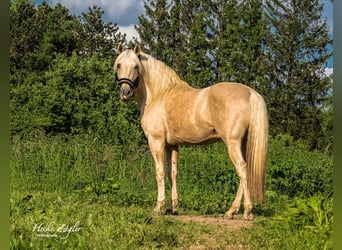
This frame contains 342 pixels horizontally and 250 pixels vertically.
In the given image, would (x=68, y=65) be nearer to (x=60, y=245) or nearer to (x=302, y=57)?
(x=302, y=57)

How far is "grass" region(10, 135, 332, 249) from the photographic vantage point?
4.81 meters

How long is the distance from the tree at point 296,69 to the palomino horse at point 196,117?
2.80 m

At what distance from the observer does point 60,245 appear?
4609 mm

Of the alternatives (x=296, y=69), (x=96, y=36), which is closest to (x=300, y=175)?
(x=296, y=69)

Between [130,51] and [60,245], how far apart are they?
9.07 feet

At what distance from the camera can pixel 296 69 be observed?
30.3 ft

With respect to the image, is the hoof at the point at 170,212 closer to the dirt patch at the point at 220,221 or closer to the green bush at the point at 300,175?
the dirt patch at the point at 220,221

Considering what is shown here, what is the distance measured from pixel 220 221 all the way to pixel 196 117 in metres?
1.31

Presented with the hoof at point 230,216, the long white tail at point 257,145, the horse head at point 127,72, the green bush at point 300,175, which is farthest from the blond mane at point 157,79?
the green bush at point 300,175

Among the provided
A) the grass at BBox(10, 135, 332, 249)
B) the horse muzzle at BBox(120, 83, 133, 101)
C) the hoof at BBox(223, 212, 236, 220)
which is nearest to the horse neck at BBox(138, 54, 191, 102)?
the horse muzzle at BBox(120, 83, 133, 101)

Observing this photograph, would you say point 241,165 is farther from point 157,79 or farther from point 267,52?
point 267,52

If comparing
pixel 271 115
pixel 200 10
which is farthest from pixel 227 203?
pixel 200 10

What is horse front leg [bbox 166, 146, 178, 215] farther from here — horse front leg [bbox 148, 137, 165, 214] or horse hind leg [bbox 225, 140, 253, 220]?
horse hind leg [bbox 225, 140, 253, 220]

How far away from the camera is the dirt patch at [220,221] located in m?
5.65
